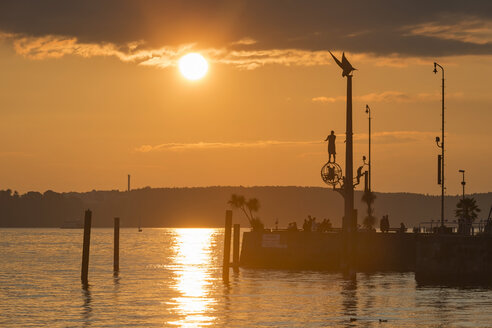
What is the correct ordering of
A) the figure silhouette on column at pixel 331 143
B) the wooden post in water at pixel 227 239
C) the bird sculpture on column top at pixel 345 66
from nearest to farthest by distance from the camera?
the bird sculpture on column top at pixel 345 66
the wooden post in water at pixel 227 239
the figure silhouette on column at pixel 331 143

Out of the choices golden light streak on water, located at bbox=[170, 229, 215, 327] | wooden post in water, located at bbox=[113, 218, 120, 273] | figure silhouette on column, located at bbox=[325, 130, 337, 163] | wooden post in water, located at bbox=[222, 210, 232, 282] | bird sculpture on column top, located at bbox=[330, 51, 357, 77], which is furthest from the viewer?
wooden post in water, located at bbox=[113, 218, 120, 273]

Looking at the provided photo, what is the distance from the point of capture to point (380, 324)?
53688mm

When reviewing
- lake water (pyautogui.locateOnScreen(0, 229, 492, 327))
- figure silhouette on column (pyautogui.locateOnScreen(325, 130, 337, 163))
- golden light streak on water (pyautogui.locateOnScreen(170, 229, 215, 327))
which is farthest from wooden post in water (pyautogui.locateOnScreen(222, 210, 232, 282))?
figure silhouette on column (pyautogui.locateOnScreen(325, 130, 337, 163))

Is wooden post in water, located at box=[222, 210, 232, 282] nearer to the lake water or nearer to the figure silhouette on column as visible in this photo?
the lake water

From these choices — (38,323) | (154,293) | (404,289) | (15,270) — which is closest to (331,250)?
(404,289)

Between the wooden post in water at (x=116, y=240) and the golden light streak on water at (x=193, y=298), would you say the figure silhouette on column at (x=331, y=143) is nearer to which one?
the golden light streak on water at (x=193, y=298)

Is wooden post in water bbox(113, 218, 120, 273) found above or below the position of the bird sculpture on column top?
below

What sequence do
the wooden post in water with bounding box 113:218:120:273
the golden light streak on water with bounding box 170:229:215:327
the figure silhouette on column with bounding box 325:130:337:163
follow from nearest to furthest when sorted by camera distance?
the golden light streak on water with bounding box 170:229:215:327 → the figure silhouette on column with bounding box 325:130:337:163 → the wooden post in water with bounding box 113:218:120:273

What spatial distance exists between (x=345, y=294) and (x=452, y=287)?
352 inches

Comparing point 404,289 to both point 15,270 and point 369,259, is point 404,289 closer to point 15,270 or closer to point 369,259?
point 369,259

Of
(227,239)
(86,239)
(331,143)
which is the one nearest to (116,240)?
(86,239)

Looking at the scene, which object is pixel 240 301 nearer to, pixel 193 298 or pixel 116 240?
pixel 193 298

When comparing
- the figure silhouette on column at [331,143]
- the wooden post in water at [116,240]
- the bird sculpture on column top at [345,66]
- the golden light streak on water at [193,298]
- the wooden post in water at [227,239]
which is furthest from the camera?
the wooden post in water at [116,240]

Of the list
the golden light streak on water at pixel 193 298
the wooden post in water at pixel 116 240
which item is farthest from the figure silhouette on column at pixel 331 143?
the wooden post in water at pixel 116 240
